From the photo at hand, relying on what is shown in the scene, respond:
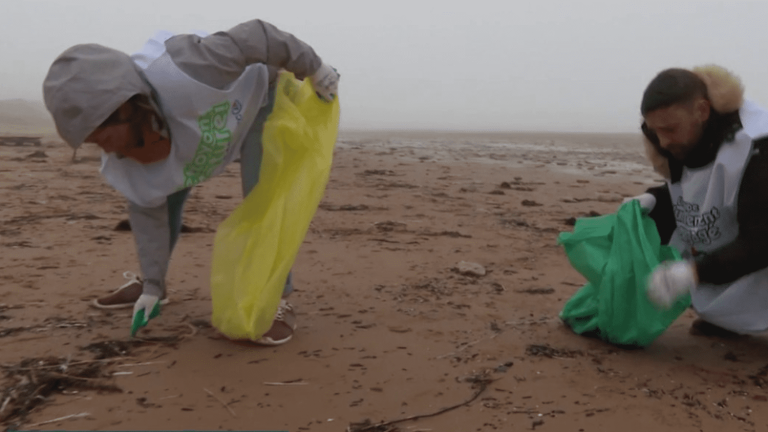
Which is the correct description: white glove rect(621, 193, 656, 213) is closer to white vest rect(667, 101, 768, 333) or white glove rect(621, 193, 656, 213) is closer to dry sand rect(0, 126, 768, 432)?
white vest rect(667, 101, 768, 333)

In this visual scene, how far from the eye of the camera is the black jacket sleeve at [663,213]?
238 cm

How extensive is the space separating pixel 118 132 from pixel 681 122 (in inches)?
64.5

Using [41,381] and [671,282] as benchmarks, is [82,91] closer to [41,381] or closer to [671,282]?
[41,381]

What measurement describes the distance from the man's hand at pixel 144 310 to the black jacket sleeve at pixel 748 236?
1.73m

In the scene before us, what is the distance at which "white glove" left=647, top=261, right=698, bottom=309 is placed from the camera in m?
1.99

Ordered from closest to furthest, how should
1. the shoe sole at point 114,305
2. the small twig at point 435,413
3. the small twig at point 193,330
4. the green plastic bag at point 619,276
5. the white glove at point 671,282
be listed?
the small twig at point 435,413 → the white glove at point 671,282 → the green plastic bag at point 619,276 → the small twig at point 193,330 → the shoe sole at point 114,305

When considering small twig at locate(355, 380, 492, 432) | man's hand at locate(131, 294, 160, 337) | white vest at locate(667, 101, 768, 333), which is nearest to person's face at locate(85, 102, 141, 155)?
man's hand at locate(131, 294, 160, 337)

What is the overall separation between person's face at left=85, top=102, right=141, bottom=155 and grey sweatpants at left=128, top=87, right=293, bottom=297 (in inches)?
13.8

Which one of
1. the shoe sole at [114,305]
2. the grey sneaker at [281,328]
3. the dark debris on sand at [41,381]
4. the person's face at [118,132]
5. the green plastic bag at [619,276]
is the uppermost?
the person's face at [118,132]

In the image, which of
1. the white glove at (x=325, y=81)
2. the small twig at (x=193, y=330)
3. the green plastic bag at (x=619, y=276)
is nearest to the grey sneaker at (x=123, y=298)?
the small twig at (x=193, y=330)

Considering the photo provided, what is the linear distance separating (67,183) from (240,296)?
4.13m

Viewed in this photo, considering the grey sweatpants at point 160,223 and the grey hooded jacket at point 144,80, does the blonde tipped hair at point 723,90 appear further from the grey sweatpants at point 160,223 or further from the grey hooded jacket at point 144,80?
Result: the grey sweatpants at point 160,223

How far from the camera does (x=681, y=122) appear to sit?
1.97 meters

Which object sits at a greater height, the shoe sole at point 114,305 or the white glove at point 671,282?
the white glove at point 671,282
